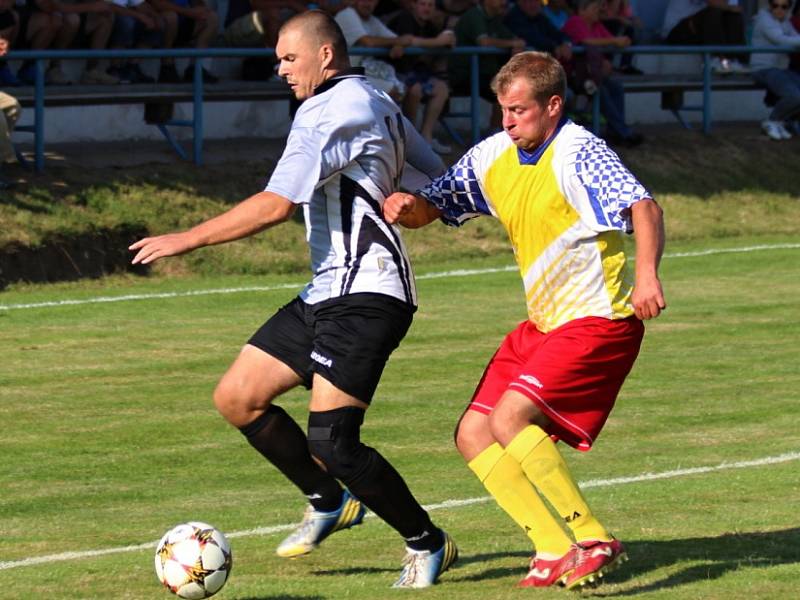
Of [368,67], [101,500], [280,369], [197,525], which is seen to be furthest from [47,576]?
[368,67]

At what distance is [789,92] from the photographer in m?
24.3

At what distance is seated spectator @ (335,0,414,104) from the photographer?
62.9 ft

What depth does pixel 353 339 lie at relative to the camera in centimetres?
652

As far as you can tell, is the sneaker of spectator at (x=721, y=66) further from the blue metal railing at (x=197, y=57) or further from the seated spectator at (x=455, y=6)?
the seated spectator at (x=455, y=6)

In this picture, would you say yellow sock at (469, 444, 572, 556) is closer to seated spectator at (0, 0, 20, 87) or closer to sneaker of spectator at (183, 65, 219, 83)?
seated spectator at (0, 0, 20, 87)

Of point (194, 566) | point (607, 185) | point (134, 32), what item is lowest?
point (134, 32)

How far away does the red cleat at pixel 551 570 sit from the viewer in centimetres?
631

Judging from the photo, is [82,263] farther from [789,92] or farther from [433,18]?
[789,92]

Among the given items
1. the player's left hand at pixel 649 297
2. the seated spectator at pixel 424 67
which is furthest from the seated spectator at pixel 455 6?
the player's left hand at pixel 649 297

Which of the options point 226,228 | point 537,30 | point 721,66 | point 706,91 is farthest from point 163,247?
point 721,66

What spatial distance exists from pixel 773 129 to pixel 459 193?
1860cm

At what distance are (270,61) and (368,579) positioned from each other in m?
14.6

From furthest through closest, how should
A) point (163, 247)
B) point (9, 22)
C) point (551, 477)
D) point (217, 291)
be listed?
1. point (9, 22)
2. point (217, 291)
3. point (551, 477)
4. point (163, 247)

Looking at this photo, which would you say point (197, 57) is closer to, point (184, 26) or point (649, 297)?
point (184, 26)
